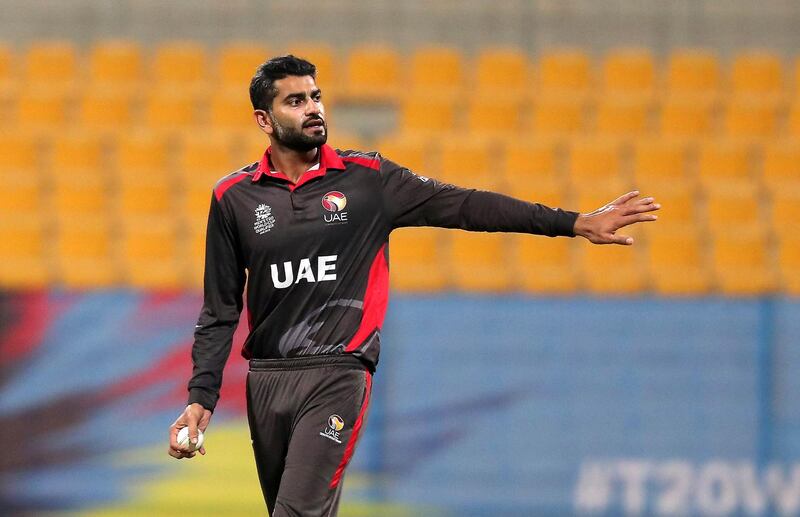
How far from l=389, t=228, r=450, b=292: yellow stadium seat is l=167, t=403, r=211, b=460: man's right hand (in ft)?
14.0

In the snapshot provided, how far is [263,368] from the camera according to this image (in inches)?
156

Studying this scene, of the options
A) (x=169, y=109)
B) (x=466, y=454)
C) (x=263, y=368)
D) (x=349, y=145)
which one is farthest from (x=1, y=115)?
(x=263, y=368)

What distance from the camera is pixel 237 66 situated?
11.5m

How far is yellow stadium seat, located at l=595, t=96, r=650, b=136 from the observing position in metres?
10.6

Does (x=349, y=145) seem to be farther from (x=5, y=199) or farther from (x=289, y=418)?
(x=289, y=418)

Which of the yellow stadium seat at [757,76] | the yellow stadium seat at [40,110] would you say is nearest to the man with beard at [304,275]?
the yellow stadium seat at [40,110]

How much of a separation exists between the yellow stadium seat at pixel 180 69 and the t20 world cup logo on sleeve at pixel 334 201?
24.8 feet

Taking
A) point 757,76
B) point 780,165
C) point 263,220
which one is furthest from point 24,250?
point 757,76

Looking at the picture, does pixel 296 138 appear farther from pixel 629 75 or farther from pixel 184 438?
pixel 629 75

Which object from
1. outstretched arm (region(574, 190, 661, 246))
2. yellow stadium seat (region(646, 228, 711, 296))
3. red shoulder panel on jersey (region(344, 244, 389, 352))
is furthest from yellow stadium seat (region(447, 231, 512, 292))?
outstretched arm (region(574, 190, 661, 246))

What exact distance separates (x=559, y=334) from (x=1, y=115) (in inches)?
225

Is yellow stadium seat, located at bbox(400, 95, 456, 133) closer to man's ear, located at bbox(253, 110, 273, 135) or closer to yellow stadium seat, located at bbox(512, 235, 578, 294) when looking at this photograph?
yellow stadium seat, located at bbox(512, 235, 578, 294)

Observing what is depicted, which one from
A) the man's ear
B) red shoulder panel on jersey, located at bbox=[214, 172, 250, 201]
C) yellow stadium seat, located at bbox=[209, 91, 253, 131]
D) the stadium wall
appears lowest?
the stadium wall

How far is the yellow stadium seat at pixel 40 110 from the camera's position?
1074cm
